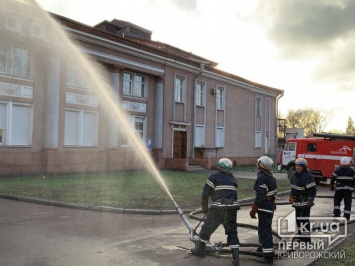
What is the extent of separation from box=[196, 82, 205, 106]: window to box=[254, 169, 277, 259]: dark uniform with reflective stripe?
2467cm

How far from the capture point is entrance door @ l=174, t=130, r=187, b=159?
29172mm

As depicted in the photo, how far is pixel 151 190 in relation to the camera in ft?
50.1

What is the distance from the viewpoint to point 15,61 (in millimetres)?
20016

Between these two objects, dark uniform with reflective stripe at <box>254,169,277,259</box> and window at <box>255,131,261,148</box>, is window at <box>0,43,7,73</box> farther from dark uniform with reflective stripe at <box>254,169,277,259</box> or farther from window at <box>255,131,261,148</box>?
window at <box>255,131,261,148</box>

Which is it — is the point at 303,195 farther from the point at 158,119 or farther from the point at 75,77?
the point at 158,119

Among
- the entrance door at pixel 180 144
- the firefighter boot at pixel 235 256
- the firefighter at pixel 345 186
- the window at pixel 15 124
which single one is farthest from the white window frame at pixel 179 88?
the firefighter boot at pixel 235 256

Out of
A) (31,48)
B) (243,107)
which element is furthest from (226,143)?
(31,48)

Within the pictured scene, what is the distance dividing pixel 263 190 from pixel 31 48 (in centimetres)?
1719

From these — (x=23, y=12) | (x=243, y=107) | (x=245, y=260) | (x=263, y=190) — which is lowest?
(x=245, y=260)

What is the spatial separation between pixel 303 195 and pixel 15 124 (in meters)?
15.9

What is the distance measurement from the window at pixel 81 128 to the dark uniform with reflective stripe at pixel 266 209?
56.1ft

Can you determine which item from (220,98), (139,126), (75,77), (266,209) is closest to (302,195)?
(266,209)

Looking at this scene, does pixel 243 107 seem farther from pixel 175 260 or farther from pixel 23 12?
pixel 175 260

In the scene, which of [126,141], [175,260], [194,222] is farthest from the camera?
[126,141]
